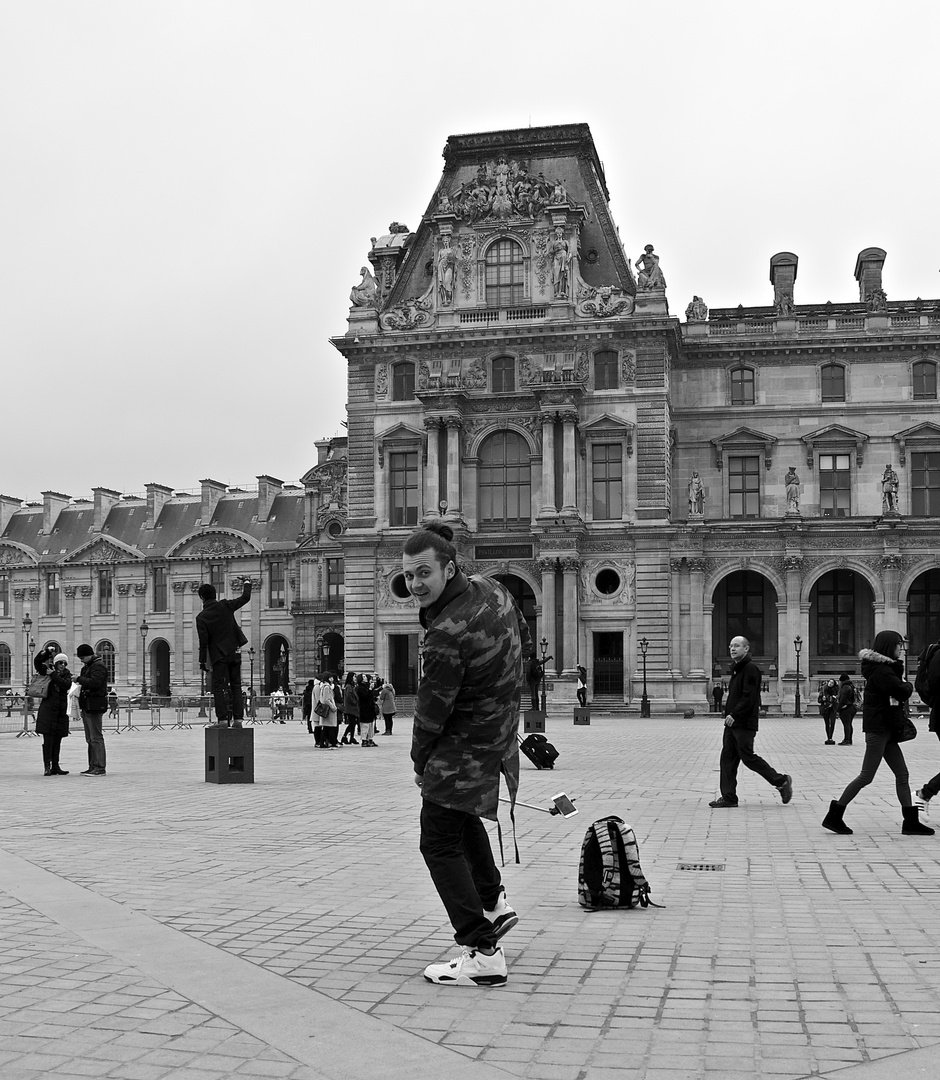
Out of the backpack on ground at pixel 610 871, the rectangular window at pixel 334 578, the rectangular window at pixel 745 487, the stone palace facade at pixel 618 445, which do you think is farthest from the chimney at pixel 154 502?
the backpack on ground at pixel 610 871

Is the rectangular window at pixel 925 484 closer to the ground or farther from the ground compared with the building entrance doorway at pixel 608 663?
farther from the ground

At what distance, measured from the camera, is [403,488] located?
60531 millimetres

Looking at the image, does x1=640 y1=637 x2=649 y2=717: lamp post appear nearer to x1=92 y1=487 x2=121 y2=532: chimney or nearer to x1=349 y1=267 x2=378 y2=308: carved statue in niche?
x1=349 y1=267 x2=378 y2=308: carved statue in niche

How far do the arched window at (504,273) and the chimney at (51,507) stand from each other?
50399 mm

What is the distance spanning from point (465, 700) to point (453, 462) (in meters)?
51.7

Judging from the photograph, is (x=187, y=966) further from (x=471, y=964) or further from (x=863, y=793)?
(x=863, y=793)

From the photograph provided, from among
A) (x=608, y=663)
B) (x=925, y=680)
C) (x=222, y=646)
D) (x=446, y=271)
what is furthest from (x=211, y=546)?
(x=925, y=680)

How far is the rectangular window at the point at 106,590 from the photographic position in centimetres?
9188

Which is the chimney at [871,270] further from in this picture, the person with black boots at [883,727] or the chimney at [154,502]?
the person with black boots at [883,727]

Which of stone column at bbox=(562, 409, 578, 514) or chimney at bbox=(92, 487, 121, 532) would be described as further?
chimney at bbox=(92, 487, 121, 532)

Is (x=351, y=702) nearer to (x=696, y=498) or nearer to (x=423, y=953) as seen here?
(x=423, y=953)

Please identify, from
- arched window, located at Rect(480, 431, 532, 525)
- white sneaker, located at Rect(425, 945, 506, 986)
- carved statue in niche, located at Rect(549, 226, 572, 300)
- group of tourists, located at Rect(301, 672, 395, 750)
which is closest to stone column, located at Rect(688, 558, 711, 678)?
arched window, located at Rect(480, 431, 532, 525)

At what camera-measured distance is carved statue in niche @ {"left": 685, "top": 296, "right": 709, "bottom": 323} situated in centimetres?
6294

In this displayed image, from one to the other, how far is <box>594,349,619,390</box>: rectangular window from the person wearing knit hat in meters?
40.2
